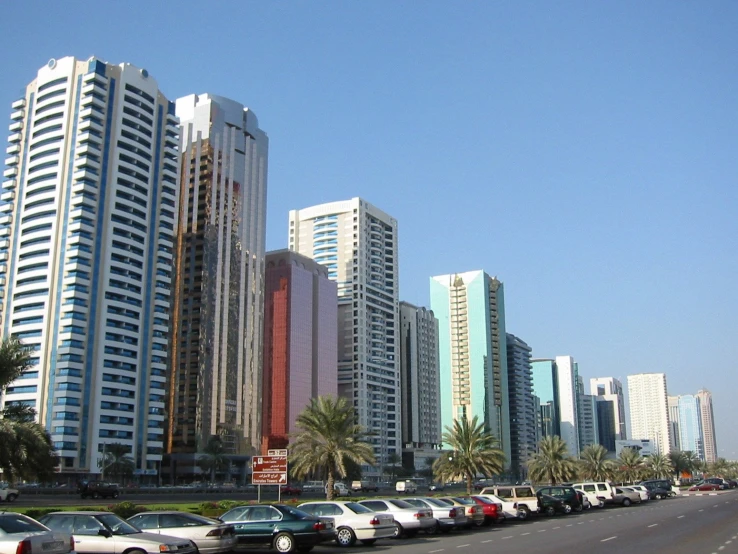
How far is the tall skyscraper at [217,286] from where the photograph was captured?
486 feet

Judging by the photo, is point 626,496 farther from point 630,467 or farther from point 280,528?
point 630,467

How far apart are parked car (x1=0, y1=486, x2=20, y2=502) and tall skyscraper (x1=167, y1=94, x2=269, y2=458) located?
87474 millimetres

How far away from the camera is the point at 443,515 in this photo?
33.7 meters

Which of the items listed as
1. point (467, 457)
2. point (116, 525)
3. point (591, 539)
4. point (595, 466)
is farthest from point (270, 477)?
point (595, 466)

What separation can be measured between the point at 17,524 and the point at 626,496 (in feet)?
169

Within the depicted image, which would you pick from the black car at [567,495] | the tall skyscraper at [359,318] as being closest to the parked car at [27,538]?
the black car at [567,495]

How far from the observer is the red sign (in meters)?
39.6

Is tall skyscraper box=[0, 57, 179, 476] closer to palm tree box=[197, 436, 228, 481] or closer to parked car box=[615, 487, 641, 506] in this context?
palm tree box=[197, 436, 228, 481]

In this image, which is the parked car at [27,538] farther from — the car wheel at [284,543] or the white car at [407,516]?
the white car at [407,516]

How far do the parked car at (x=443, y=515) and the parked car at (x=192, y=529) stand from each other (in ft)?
39.4

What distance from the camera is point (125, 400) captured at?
12275 cm

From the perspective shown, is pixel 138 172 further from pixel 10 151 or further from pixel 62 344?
pixel 62 344

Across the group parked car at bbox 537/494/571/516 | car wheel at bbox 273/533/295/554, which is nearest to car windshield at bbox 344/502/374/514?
car wheel at bbox 273/533/295/554

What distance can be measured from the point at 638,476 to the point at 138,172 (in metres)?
93.6
